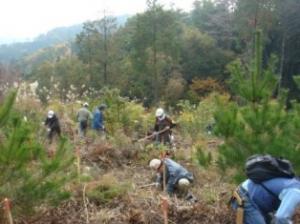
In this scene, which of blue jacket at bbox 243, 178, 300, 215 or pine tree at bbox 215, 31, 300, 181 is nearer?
blue jacket at bbox 243, 178, 300, 215

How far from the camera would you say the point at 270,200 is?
451cm

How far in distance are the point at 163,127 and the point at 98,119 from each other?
2.35 meters

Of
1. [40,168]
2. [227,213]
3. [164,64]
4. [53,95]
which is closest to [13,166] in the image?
[40,168]

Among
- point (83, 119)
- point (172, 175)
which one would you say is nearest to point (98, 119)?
point (83, 119)

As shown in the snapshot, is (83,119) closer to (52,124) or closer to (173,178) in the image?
(52,124)

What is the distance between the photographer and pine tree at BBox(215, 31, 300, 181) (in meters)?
6.35

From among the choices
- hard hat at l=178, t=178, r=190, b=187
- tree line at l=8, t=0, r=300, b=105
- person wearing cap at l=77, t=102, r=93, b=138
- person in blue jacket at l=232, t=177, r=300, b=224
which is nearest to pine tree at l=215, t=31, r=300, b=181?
person in blue jacket at l=232, t=177, r=300, b=224

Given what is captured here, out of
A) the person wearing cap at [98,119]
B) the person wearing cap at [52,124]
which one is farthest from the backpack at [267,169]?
the person wearing cap at [52,124]

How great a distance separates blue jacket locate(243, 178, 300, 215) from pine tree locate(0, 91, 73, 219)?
86.9 inches

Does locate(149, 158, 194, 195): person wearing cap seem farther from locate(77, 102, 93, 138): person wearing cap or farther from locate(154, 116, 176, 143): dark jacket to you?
locate(77, 102, 93, 138): person wearing cap

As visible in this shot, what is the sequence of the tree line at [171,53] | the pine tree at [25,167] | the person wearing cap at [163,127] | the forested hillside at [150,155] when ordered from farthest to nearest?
the tree line at [171,53], the person wearing cap at [163,127], the forested hillside at [150,155], the pine tree at [25,167]

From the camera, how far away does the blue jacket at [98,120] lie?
1443cm

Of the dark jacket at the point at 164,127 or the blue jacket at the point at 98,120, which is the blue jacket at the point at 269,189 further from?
the blue jacket at the point at 98,120

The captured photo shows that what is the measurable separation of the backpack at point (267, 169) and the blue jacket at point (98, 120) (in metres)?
10.2
